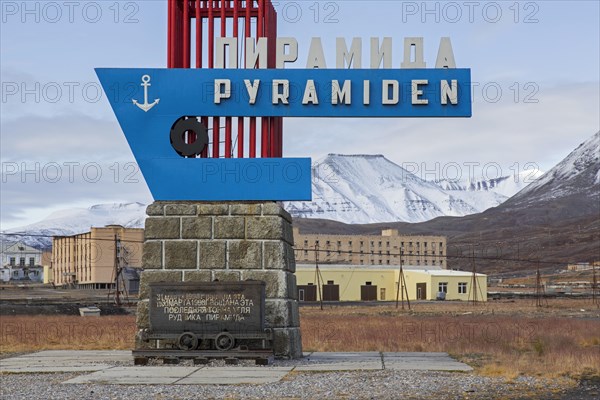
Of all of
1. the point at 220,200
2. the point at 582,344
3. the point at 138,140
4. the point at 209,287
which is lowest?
the point at 582,344

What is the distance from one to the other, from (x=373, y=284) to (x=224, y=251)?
3661 inches

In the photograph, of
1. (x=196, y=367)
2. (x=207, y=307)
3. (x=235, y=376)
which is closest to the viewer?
(x=235, y=376)

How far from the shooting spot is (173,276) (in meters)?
20.7

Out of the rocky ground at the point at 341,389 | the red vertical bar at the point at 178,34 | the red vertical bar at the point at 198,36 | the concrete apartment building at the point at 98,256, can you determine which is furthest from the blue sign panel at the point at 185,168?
the concrete apartment building at the point at 98,256

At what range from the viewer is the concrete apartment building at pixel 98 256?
14850cm

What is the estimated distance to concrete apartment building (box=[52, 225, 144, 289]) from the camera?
487 feet

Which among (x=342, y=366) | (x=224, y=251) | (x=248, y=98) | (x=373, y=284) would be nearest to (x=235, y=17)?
(x=248, y=98)

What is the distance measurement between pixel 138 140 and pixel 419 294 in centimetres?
9357

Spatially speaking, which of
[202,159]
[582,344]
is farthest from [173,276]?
[582,344]

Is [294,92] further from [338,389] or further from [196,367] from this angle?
[338,389]

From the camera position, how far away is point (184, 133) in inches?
851

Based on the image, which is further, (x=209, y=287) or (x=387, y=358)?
(x=387, y=358)

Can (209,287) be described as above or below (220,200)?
below

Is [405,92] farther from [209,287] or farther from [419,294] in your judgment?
[419,294]
